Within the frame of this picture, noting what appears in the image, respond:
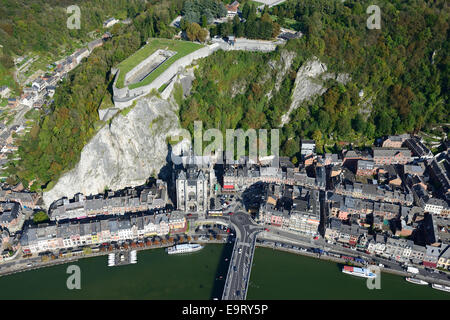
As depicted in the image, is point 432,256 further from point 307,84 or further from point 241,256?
point 307,84

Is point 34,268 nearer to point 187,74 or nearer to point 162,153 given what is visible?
point 162,153

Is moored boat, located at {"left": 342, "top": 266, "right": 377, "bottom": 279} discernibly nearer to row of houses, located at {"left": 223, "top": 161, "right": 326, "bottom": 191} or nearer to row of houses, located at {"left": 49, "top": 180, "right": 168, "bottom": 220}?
row of houses, located at {"left": 223, "top": 161, "right": 326, "bottom": 191}

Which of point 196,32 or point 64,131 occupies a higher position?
point 196,32

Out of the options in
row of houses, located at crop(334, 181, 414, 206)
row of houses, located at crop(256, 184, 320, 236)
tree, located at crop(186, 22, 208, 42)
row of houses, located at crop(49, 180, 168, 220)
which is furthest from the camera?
tree, located at crop(186, 22, 208, 42)

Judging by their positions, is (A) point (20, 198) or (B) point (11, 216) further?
(A) point (20, 198)

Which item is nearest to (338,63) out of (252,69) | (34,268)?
(252,69)

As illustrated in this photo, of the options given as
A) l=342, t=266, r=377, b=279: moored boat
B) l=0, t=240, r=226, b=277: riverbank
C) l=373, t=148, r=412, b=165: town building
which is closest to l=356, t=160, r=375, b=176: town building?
l=373, t=148, r=412, b=165: town building

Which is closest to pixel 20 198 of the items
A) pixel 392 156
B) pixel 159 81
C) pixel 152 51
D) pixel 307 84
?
pixel 159 81

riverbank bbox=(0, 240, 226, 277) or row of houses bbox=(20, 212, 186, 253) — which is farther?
row of houses bbox=(20, 212, 186, 253)
